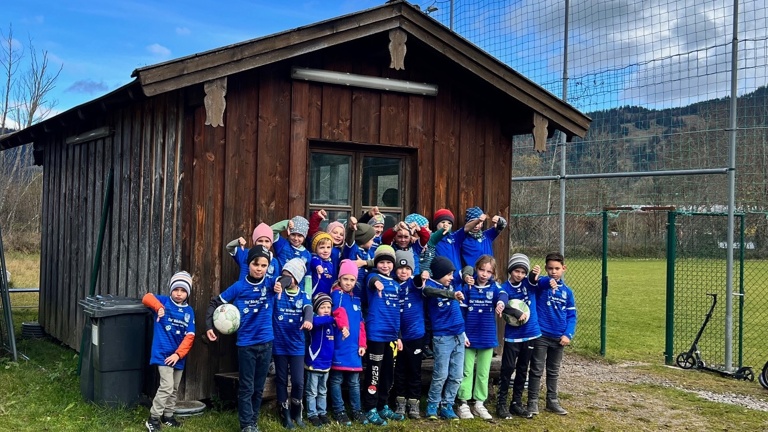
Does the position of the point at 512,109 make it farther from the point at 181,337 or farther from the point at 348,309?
the point at 181,337

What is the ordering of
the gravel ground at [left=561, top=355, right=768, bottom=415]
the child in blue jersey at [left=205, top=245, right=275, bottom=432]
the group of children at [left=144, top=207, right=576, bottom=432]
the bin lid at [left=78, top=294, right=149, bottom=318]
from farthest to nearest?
the gravel ground at [left=561, top=355, right=768, bottom=415]
the bin lid at [left=78, top=294, right=149, bottom=318]
the group of children at [left=144, top=207, right=576, bottom=432]
the child in blue jersey at [left=205, top=245, right=275, bottom=432]

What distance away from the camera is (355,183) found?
281 inches

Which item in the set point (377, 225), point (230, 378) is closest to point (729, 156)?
point (377, 225)

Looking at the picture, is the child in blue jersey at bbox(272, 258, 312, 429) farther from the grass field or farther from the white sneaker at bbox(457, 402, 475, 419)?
the white sneaker at bbox(457, 402, 475, 419)

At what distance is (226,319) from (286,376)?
0.75m

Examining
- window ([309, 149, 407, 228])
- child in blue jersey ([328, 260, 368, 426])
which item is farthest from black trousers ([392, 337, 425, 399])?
window ([309, 149, 407, 228])

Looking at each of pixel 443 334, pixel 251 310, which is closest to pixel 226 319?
pixel 251 310

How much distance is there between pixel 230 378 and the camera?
A: 6137mm

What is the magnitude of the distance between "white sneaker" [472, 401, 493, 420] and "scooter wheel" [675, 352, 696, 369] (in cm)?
385

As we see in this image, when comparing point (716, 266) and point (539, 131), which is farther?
point (716, 266)

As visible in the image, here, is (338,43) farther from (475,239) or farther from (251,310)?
(251,310)

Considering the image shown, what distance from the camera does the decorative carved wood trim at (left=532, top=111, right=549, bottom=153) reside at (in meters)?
7.47

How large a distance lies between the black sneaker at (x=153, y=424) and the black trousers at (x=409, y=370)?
203 cm

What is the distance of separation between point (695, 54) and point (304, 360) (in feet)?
20.5
